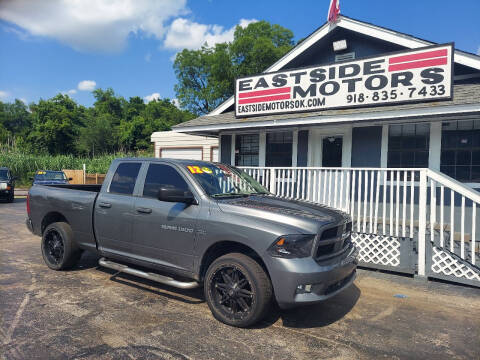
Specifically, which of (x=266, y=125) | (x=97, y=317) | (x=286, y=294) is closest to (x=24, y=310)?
(x=97, y=317)

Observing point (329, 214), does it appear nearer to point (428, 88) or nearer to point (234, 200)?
→ point (234, 200)

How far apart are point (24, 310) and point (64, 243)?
59.5 inches

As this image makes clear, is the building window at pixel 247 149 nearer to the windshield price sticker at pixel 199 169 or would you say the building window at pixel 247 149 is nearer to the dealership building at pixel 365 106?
the dealership building at pixel 365 106

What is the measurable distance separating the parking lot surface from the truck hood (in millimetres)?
1178

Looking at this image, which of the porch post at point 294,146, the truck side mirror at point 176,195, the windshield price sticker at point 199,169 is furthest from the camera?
the porch post at point 294,146

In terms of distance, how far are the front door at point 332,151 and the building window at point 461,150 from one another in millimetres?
2636

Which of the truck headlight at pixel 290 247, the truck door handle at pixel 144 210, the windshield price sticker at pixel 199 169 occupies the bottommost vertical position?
the truck headlight at pixel 290 247

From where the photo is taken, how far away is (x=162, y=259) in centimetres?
430

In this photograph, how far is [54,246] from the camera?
562 cm

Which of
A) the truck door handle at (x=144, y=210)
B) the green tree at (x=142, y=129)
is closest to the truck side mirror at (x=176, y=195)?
the truck door handle at (x=144, y=210)

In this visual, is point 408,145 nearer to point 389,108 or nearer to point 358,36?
point 389,108

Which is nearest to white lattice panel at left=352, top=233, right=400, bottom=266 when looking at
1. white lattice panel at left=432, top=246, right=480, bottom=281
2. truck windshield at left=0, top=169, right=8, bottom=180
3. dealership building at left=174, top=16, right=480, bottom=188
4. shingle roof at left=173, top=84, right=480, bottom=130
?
white lattice panel at left=432, top=246, right=480, bottom=281

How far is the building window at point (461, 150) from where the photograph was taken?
8.17 meters

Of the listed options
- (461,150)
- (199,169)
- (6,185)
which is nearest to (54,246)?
(199,169)
